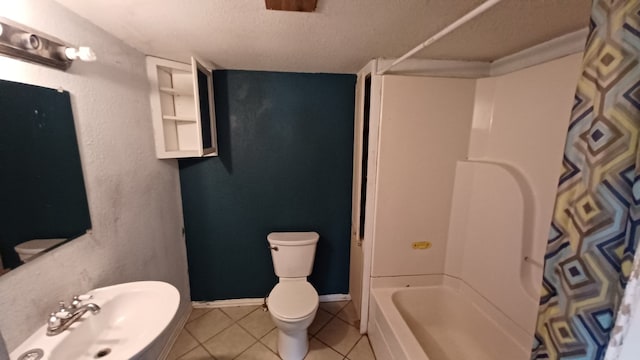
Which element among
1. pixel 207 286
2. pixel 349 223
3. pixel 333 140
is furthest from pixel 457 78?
pixel 207 286

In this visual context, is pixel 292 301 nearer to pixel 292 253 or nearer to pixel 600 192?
pixel 292 253

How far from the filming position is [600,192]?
18.2 inches

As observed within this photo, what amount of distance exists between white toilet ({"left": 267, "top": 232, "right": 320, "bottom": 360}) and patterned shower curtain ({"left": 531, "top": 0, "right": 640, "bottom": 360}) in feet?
4.51

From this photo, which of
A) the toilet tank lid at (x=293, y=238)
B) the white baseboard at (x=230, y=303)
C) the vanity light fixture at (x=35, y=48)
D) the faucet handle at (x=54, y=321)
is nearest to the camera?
the vanity light fixture at (x=35, y=48)

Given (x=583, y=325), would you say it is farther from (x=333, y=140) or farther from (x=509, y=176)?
(x=333, y=140)

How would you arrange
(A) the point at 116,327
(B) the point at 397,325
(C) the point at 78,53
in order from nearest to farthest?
1. (C) the point at 78,53
2. (A) the point at 116,327
3. (B) the point at 397,325

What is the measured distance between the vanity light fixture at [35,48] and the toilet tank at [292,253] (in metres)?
1.55

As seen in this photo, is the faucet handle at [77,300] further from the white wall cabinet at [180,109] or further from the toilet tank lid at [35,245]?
the white wall cabinet at [180,109]

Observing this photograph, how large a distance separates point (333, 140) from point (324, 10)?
1148 millimetres

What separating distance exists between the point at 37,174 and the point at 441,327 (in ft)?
7.82

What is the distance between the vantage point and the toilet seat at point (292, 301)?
1.60 m

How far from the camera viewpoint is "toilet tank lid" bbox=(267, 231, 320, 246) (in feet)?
6.49

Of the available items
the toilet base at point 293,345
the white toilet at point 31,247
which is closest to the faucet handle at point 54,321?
the white toilet at point 31,247

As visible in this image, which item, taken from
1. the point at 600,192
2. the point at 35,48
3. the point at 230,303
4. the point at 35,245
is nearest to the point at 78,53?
the point at 35,48
